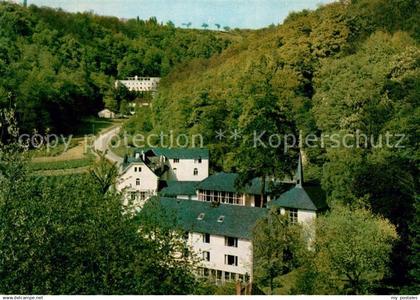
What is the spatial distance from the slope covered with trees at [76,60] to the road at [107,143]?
0.72 m

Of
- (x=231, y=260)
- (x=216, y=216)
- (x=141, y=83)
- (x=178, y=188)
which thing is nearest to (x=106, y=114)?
(x=141, y=83)

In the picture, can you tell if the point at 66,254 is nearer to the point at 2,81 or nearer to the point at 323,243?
the point at 323,243

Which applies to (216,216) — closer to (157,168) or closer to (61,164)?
(157,168)

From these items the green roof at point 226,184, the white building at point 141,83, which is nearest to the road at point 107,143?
the white building at point 141,83

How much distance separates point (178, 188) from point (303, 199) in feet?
11.6

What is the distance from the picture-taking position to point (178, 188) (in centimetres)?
1664

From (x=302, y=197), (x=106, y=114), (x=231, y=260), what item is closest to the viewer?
(x=106, y=114)

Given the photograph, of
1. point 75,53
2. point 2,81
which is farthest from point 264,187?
point 2,81

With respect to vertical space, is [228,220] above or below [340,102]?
below

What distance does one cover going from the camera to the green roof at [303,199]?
15.4 metres

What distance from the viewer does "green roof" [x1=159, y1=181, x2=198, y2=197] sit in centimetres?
1570

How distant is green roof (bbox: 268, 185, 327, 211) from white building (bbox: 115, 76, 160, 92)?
4512 millimetres

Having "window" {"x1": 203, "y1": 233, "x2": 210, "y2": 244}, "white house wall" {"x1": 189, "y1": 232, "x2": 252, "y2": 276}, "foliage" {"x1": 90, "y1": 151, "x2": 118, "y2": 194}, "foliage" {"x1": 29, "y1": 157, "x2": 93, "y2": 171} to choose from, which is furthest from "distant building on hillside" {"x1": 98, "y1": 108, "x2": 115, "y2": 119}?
"window" {"x1": 203, "y1": 233, "x2": 210, "y2": 244}

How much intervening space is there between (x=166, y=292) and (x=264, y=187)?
9.44 metres
